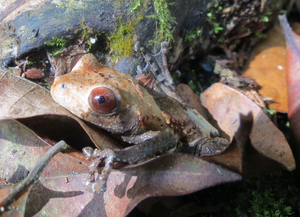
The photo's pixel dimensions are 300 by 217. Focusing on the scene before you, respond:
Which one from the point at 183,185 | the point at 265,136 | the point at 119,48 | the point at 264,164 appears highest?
the point at 119,48

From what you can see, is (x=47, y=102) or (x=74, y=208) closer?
(x=74, y=208)

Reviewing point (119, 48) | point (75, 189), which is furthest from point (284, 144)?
point (119, 48)

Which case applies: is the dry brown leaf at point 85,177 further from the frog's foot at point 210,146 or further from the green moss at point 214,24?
the green moss at point 214,24

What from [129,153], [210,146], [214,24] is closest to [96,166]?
[129,153]

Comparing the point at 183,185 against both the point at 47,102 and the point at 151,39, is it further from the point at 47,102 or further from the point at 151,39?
the point at 151,39

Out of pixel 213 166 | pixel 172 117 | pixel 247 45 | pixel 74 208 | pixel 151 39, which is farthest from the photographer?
pixel 247 45

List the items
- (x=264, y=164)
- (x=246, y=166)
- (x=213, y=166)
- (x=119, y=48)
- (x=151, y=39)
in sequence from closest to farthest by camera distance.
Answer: (x=213, y=166), (x=246, y=166), (x=264, y=164), (x=119, y=48), (x=151, y=39)

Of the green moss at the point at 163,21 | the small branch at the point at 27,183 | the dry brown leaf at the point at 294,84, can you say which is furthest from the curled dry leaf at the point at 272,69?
the small branch at the point at 27,183
